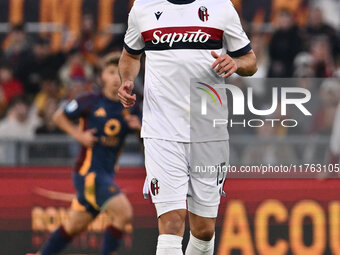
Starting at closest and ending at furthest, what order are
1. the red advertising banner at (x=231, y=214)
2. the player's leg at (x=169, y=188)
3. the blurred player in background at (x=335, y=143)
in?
the player's leg at (x=169, y=188), the red advertising banner at (x=231, y=214), the blurred player in background at (x=335, y=143)

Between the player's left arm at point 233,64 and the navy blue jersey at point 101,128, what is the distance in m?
2.46

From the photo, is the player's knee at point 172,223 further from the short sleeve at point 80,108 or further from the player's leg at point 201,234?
the short sleeve at point 80,108

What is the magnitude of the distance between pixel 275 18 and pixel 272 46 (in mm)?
905

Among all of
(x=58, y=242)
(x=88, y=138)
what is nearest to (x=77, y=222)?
(x=58, y=242)

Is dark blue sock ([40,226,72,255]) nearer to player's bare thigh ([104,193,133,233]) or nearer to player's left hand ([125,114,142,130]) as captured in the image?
player's bare thigh ([104,193,133,233])

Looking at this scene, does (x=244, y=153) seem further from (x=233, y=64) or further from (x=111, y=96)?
(x=233, y=64)

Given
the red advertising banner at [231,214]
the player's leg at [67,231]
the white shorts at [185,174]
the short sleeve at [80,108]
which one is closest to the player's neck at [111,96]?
the short sleeve at [80,108]

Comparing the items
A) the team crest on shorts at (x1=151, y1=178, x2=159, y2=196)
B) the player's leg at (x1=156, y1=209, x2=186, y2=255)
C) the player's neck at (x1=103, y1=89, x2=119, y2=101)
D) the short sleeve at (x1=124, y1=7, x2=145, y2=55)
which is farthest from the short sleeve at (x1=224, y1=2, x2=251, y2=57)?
the player's neck at (x1=103, y1=89, x2=119, y2=101)

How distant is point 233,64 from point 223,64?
0.29 feet

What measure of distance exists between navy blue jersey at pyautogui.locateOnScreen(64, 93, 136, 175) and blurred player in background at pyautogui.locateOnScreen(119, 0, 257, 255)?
219cm

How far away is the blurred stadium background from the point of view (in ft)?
26.9

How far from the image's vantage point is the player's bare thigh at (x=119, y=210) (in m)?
8.05

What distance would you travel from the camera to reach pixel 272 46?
444 inches

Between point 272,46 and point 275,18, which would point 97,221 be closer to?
point 272,46
